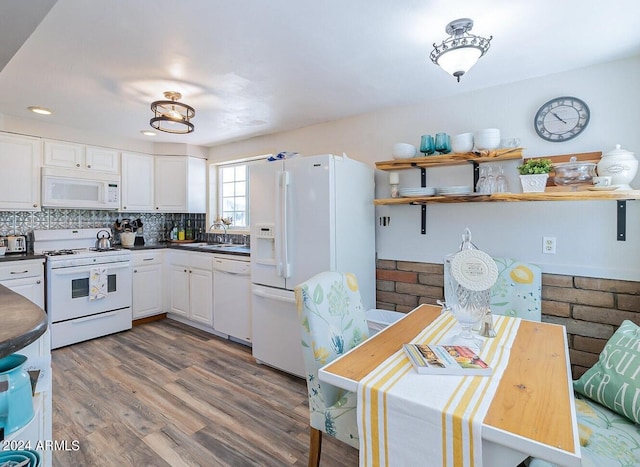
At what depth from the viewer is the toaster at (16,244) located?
10.5 ft

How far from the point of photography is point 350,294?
1.71m

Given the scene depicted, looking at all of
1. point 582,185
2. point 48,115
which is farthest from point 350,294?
point 48,115

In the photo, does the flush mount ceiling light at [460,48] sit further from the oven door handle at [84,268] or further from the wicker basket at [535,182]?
the oven door handle at [84,268]

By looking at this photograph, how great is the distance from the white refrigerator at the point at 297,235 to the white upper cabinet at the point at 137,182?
2046mm

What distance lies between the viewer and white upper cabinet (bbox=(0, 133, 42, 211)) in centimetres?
314

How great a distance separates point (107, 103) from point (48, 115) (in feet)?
2.88

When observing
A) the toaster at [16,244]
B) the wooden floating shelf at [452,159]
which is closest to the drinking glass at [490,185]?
the wooden floating shelf at [452,159]

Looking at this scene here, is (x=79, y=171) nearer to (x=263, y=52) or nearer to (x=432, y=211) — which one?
(x=263, y=52)

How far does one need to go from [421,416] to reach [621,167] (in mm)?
1900

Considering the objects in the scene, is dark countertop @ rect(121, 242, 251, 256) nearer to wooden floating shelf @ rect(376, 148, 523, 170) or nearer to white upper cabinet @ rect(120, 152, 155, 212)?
white upper cabinet @ rect(120, 152, 155, 212)

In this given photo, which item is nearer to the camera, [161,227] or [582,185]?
[582,185]

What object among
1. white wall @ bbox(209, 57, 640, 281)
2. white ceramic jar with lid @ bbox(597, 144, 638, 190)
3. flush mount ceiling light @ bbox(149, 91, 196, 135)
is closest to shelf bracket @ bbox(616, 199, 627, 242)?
white wall @ bbox(209, 57, 640, 281)

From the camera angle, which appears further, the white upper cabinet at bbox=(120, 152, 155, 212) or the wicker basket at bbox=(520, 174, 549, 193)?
the white upper cabinet at bbox=(120, 152, 155, 212)

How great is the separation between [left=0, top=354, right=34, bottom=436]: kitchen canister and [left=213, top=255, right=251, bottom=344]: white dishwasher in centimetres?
225
